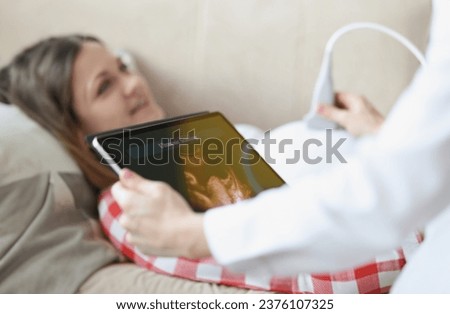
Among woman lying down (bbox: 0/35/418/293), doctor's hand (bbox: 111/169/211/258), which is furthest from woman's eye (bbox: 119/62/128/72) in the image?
doctor's hand (bbox: 111/169/211/258)

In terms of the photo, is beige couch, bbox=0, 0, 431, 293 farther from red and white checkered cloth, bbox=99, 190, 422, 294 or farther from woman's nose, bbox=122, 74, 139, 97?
red and white checkered cloth, bbox=99, 190, 422, 294

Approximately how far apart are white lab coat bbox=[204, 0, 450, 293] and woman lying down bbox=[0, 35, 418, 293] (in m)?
0.29

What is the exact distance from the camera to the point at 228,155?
62cm

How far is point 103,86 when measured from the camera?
802mm

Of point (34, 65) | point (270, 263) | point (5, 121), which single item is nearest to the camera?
point (270, 263)

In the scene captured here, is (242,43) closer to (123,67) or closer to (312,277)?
(123,67)

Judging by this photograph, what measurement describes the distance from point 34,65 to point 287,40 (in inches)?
14.9

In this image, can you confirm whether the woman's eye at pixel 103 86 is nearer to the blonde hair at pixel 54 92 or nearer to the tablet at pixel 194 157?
the blonde hair at pixel 54 92

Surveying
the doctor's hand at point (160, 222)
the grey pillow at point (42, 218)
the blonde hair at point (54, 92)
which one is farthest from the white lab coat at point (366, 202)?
the blonde hair at point (54, 92)

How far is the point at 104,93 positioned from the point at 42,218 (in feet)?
0.76

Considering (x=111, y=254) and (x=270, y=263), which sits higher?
(x=270, y=263)
